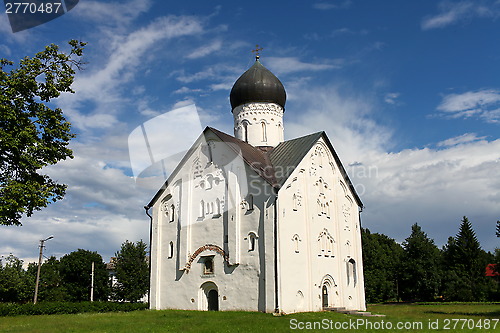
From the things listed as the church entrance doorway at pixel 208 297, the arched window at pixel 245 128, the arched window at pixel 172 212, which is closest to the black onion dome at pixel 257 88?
the arched window at pixel 245 128

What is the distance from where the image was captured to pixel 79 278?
47062mm

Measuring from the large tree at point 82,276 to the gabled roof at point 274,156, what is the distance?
22.9 metres

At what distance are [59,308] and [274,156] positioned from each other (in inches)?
590

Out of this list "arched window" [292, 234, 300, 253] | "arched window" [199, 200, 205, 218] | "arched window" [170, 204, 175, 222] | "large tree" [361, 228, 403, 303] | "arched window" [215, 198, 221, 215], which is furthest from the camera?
"large tree" [361, 228, 403, 303]

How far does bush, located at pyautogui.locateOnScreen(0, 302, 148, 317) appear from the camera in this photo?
908 inches

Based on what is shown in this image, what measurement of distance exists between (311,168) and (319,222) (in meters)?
3.12

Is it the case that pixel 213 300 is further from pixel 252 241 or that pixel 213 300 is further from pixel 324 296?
pixel 324 296

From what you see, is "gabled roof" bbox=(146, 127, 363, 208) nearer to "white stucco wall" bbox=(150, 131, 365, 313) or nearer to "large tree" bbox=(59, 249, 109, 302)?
"white stucco wall" bbox=(150, 131, 365, 313)

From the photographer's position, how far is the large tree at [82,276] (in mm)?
45781

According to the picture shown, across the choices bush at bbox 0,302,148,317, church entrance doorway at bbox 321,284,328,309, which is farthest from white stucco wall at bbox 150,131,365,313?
bush at bbox 0,302,148,317

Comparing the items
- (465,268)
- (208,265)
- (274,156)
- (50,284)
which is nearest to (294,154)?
(274,156)

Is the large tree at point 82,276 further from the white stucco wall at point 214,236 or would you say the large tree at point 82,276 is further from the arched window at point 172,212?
the arched window at point 172,212

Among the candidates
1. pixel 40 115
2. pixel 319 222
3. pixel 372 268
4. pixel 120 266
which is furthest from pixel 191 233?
A: pixel 372 268

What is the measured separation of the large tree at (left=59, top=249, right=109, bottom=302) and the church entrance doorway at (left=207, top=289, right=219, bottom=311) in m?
26.1
